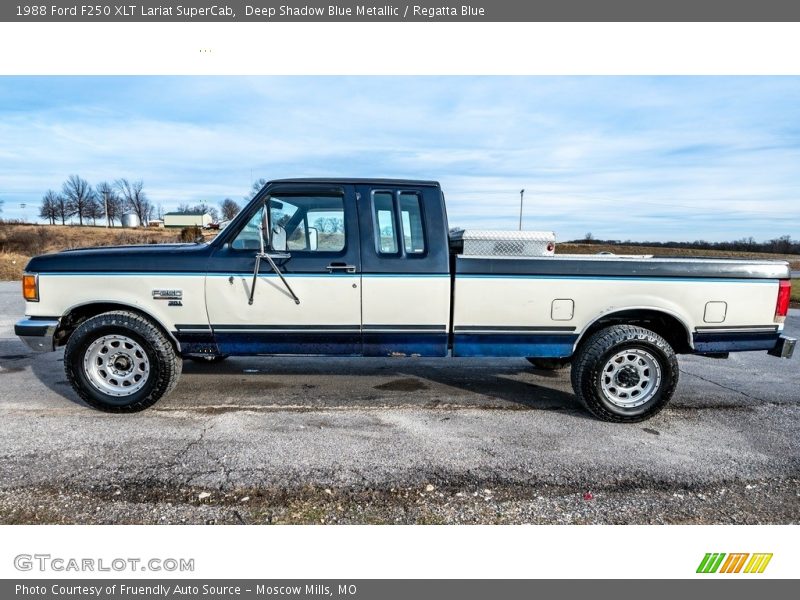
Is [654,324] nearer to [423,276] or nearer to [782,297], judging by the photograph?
[782,297]

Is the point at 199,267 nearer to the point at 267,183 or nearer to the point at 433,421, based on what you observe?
the point at 267,183

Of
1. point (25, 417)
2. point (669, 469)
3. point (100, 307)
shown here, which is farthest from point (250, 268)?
point (669, 469)

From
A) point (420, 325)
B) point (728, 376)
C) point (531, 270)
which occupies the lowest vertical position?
point (728, 376)

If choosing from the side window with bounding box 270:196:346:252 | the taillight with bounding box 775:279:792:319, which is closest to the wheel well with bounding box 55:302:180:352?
the side window with bounding box 270:196:346:252

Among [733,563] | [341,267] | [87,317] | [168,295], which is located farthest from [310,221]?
[733,563]

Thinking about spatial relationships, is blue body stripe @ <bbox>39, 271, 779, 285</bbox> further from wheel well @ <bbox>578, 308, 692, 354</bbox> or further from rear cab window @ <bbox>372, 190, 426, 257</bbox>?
wheel well @ <bbox>578, 308, 692, 354</bbox>

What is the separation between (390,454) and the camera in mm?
3396

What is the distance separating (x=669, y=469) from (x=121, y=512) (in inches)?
141

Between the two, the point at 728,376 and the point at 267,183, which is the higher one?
the point at 267,183

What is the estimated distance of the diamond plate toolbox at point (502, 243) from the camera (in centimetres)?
415

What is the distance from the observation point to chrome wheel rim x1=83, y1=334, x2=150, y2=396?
4.14 meters

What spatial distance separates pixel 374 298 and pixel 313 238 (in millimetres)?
787

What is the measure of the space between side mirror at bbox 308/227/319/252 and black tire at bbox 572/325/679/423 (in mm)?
2614

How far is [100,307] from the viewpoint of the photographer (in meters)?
4.29
